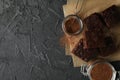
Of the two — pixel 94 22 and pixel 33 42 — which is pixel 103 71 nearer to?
pixel 94 22

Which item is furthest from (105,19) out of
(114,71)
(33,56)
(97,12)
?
(33,56)

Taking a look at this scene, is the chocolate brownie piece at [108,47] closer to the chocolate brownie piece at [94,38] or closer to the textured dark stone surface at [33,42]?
the chocolate brownie piece at [94,38]

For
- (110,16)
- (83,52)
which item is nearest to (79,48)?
(83,52)

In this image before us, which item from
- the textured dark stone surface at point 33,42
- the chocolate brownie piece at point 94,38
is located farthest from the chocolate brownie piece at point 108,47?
the textured dark stone surface at point 33,42

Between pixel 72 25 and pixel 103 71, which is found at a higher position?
pixel 72 25

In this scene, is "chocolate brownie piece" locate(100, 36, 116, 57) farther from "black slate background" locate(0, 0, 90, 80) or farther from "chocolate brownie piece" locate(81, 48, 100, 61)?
"black slate background" locate(0, 0, 90, 80)

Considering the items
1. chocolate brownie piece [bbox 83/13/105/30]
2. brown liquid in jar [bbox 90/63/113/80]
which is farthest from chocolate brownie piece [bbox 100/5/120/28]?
brown liquid in jar [bbox 90/63/113/80]

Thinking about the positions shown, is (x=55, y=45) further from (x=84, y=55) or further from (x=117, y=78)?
(x=117, y=78)
